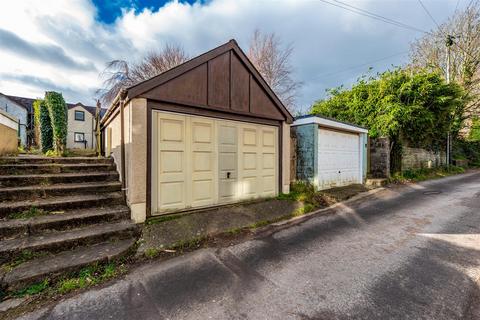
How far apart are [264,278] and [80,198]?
395 centimetres

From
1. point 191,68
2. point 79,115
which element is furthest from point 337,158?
point 79,115

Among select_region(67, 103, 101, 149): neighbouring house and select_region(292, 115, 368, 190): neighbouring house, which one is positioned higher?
select_region(67, 103, 101, 149): neighbouring house

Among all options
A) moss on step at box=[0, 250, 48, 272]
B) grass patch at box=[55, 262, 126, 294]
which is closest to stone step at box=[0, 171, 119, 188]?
moss on step at box=[0, 250, 48, 272]

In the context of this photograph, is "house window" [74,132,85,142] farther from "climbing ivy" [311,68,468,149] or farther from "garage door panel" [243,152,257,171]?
"climbing ivy" [311,68,468,149]

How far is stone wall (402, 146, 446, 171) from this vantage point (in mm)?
11448

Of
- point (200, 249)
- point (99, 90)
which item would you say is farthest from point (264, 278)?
point (99, 90)

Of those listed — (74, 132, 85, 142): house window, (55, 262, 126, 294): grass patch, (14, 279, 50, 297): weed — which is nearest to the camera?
(14, 279, 50, 297): weed

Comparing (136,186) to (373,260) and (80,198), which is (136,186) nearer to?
(80,198)

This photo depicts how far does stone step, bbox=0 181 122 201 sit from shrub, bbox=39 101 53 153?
5817mm

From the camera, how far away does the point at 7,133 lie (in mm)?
5848

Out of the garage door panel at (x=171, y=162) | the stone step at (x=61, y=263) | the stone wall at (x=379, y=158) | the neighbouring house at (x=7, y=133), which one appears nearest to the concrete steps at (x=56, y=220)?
the stone step at (x=61, y=263)

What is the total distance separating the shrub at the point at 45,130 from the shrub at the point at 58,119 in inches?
67.4

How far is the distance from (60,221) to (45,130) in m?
7.49

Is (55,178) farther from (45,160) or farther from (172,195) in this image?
(172,195)
